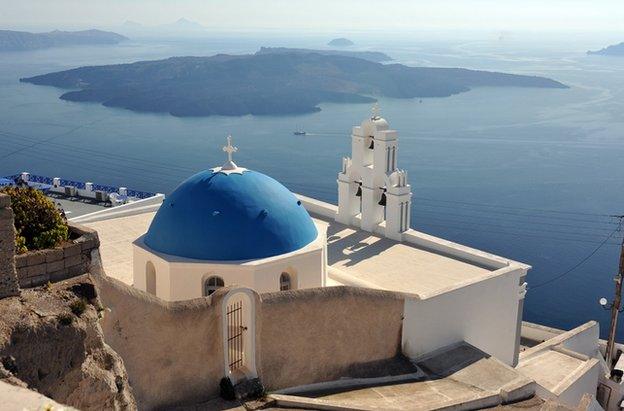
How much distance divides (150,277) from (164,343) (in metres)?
3.13

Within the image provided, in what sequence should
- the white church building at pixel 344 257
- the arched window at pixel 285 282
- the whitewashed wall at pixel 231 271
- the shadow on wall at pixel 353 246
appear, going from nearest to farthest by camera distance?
the whitewashed wall at pixel 231 271
the white church building at pixel 344 257
the arched window at pixel 285 282
the shadow on wall at pixel 353 246

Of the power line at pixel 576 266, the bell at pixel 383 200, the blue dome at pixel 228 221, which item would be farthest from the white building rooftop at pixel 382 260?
the power line at pixel 576 266

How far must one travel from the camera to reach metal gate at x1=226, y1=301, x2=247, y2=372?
923cm

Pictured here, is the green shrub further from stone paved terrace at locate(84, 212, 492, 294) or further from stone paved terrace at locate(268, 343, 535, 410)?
stone paved terrace at locate(84, 212, 492, 294)

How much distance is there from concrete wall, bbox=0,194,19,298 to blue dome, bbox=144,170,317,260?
449cm

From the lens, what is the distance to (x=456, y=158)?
54.0 meters

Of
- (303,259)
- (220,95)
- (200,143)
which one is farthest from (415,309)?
(220,95)

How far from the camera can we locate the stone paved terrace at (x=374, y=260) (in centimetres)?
1234

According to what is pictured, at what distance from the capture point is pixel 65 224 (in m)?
6.95

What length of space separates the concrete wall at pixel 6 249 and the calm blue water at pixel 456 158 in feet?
78.2

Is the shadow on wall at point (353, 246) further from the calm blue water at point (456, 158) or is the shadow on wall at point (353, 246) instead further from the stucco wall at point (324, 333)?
the calm blue water at point (456, 158)

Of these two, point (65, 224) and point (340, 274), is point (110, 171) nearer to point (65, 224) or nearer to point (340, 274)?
point (340, 274)

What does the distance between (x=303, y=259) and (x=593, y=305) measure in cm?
2117

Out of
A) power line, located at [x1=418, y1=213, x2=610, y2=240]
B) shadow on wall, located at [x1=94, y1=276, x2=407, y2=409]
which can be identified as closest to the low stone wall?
shadow on wall, located at [x1=94, y1=276, x2=407, y2=409]
